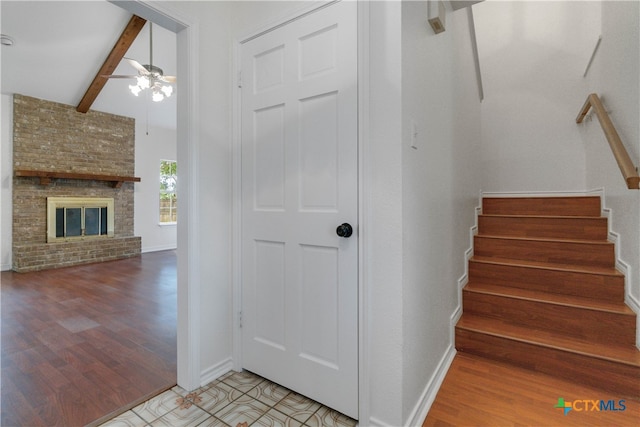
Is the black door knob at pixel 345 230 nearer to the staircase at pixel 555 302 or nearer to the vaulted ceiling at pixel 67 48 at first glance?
the staircase at pixel 555 302

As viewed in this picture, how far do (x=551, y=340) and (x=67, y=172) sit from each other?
7155mm

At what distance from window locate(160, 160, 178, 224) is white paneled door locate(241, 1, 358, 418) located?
20.6 ft

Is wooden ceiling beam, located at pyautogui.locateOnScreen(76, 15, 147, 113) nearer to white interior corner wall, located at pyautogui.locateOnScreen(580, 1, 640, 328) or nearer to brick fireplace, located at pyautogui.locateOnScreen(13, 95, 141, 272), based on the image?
brick fireplace, located at pyautogui.locateOnScreen(13, 95, 141, 272)

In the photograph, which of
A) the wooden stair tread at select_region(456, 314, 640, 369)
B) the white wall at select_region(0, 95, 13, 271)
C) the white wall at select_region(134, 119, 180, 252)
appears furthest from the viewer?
the white wall at select_region(134, 119, 180, 252)

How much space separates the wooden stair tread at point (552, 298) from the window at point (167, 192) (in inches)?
272

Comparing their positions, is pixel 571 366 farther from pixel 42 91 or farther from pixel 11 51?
pixel 42 91

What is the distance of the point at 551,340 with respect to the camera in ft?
6.43

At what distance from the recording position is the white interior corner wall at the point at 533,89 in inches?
141

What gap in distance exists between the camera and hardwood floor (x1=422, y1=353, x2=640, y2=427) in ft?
4.92

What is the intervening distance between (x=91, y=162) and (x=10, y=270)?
2.27 m

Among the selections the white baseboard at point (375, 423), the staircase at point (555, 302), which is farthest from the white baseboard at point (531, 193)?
the white baseboard at point (375, 423)

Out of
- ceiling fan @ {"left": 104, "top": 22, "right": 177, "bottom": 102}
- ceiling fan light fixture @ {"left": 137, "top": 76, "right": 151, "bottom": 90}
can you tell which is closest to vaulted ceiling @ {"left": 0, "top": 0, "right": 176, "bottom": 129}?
ceiling fan @ {"left": 104, "top": 22, "right": 177, "bottom": 102}

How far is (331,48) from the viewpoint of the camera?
153cm

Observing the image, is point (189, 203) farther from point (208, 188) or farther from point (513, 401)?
point (513, 401)
